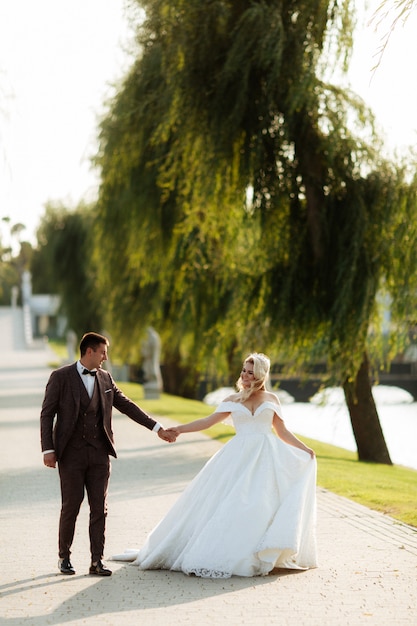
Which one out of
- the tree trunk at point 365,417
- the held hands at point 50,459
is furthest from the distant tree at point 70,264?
the held hands at point 50,459

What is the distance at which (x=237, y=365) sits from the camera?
59.3 ft

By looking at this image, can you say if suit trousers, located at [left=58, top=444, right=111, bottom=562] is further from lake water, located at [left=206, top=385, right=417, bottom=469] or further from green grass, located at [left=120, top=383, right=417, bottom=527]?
lake water, located at [left=206, top=385, right=417, bottom=469]

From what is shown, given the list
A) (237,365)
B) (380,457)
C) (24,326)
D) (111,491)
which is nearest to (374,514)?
(111,491)

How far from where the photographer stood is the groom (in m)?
7.05

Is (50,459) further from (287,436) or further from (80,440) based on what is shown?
(287,436)

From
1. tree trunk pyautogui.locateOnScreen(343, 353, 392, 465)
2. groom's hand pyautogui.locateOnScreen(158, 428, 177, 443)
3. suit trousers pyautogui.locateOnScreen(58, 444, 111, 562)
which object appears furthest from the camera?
tree trunk pyautogui.locateOnScreen(343, 353, 392, 465)

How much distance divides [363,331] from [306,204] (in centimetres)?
214

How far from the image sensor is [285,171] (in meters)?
15.3

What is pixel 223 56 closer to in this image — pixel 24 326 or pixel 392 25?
pixel 392 25

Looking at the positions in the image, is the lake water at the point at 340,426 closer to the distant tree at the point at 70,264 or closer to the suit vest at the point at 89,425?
the distant tree at the point at 70,264

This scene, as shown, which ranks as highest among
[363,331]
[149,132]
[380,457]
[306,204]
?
[149,132]

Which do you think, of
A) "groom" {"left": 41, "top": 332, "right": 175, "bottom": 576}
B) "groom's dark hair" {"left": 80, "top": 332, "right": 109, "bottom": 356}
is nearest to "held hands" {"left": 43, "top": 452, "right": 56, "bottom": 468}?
"groom" {"left": 41, "top": 332, "right": 175, "bottom": 576}

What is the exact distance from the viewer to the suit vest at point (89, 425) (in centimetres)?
710

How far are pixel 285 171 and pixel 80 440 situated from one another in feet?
29.1
